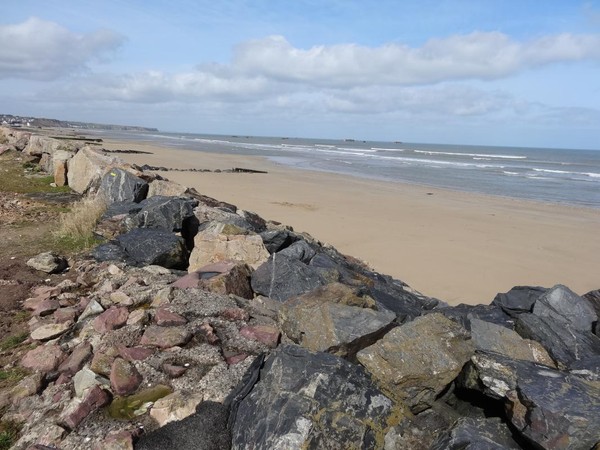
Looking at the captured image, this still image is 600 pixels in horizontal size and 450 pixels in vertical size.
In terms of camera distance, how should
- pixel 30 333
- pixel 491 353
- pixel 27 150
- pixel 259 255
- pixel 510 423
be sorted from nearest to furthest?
pixel 510 423 → pixel 491 353 → pixel 30 333 → pixel 259 255 → pixel 27 150

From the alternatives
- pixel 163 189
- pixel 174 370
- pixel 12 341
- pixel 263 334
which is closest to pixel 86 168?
pixel 163 189

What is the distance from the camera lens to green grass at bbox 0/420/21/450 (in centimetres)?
368

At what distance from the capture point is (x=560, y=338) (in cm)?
508

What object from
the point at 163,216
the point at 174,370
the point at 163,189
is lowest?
the point at 174,370

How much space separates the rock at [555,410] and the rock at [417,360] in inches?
21.1

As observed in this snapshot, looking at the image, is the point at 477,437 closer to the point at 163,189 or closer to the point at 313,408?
the point at 313,408

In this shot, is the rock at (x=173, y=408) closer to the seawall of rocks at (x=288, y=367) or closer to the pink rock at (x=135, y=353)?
the seawall of rocks at (x=288, y=367)

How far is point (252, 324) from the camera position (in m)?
4.93

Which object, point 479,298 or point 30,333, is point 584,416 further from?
point 479,298

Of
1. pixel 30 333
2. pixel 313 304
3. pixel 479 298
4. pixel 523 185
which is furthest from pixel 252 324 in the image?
pixel 523 185

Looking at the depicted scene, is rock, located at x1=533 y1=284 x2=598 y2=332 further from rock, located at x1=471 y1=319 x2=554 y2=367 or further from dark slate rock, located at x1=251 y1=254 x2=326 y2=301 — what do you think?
dark slate rock, located at x1=251 y1=254 x2=326 y2=301

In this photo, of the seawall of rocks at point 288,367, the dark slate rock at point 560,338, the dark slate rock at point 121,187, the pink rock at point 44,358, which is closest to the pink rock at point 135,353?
the seawall of rocks at point 288,367

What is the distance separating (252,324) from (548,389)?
2781 millimetres

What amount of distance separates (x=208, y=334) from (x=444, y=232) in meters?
11.3
